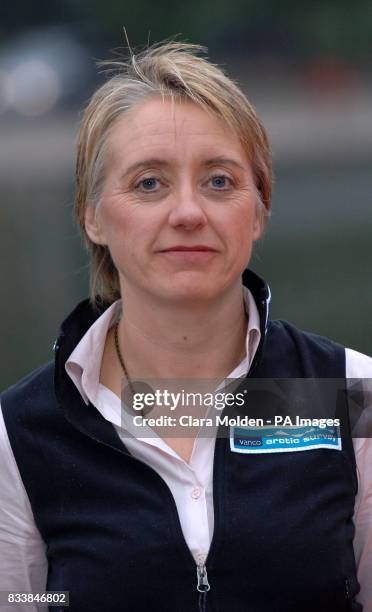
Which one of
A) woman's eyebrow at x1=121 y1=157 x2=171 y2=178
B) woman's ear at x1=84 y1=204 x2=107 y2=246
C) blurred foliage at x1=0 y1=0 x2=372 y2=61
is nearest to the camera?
woman's eyebrow at x1=121 y1=157 x2=171 y2=178

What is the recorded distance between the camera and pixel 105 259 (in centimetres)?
201

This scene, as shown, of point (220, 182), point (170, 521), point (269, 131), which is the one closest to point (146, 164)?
point (220, 182)

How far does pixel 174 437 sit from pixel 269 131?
1.16 m

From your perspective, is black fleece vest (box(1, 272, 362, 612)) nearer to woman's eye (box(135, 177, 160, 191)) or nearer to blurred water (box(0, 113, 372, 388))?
woman's eye (box(135, 177, 160, 191))

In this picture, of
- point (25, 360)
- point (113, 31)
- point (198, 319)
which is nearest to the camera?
point (198, 319)

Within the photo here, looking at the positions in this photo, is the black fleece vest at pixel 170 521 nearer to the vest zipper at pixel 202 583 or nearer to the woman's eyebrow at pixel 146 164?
the vest zipper at pixel 202 583

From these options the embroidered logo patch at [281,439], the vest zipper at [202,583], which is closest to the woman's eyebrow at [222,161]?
the embroidered logo patch at [281,439]

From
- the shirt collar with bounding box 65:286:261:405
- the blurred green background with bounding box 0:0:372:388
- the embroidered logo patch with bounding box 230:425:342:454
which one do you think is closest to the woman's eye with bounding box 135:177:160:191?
the shirt collar with bounding box 65:286:261:405

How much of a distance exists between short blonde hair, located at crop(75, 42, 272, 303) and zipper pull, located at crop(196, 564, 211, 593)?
63cm

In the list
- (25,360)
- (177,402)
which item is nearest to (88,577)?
(177,402)

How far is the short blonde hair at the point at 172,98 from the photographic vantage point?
1.82 m

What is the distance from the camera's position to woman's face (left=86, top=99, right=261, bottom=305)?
1.74 m

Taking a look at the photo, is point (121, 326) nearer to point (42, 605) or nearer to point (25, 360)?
point (42, 605)

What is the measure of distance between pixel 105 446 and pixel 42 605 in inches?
12.4
